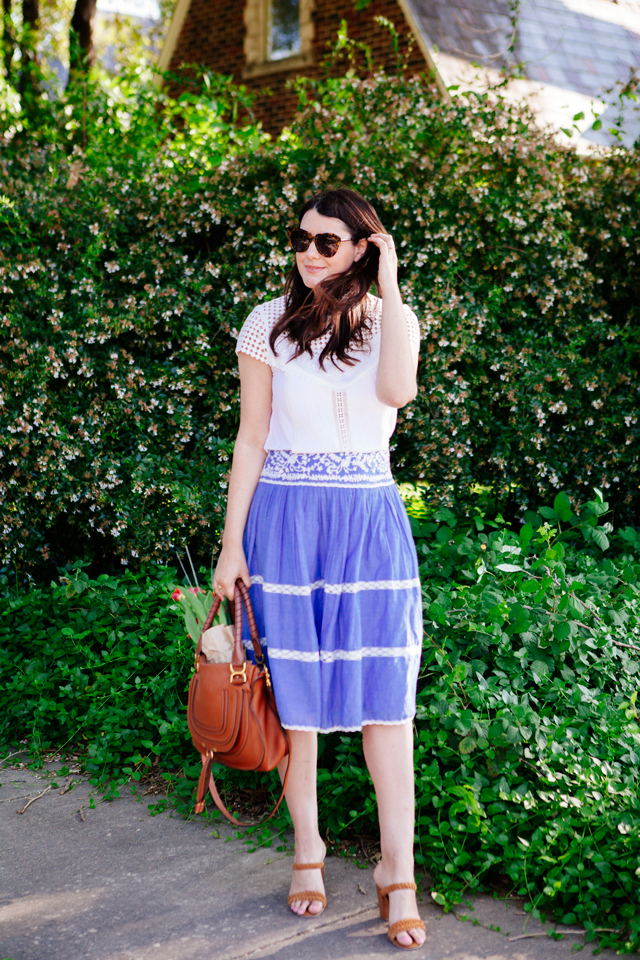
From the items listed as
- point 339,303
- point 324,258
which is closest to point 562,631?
point 339,303

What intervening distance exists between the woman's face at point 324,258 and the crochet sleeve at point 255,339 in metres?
0.18

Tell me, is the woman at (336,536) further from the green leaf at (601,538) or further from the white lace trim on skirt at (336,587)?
the green leaf at (601,538)

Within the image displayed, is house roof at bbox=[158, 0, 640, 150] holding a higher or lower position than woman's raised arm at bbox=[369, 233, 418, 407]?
higher

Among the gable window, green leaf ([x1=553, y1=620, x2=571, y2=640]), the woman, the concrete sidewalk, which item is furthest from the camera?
the gable window

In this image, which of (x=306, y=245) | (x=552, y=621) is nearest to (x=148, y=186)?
(x=306, y=245)

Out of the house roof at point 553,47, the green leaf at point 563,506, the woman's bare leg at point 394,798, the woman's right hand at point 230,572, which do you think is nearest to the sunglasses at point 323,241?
the woman's right hand at point 230,572

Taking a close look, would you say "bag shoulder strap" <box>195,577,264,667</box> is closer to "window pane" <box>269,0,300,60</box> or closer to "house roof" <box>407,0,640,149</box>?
"house roof" <box>407,0,640,149</box>

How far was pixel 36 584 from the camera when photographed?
14.5 ft

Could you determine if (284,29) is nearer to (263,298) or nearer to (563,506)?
(263,298)

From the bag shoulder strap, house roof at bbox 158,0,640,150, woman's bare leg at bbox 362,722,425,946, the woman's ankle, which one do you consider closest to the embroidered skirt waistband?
the bag shoulder strap

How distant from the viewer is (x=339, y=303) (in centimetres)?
239

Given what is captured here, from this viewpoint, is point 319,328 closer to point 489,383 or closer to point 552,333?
point 489,383

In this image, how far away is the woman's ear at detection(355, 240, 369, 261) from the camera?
239 cm

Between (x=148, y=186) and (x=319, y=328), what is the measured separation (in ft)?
8.17
